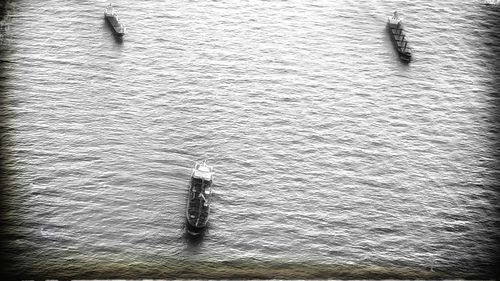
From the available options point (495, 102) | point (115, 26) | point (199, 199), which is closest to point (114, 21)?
point (115, 26)

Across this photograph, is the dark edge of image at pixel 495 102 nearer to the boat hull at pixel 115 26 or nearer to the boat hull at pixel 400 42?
the boat hull at pixel 400 42

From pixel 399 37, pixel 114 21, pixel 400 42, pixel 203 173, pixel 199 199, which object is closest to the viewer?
pixel 199 199

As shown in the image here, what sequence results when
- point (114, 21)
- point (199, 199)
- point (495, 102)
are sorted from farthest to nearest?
1. point (114, 21)
2. point (495, 102)
3. point (199, 199)

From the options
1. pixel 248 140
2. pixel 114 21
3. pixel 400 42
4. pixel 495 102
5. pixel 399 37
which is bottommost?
pixel 248 140

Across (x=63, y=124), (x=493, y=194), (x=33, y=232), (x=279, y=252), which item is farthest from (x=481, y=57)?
(x=33, y=232)

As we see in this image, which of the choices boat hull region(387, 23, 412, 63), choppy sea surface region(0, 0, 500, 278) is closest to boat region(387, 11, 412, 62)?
boat hull region(387, 23, 412, 63)

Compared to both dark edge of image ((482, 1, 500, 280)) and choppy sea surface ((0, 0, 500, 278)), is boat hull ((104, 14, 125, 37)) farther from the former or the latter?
dark edge of image ((482, 1, 500, 280))

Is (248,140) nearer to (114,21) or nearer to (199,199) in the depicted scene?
(199,199)

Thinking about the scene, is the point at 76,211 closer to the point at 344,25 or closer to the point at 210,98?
the point at 210,98
